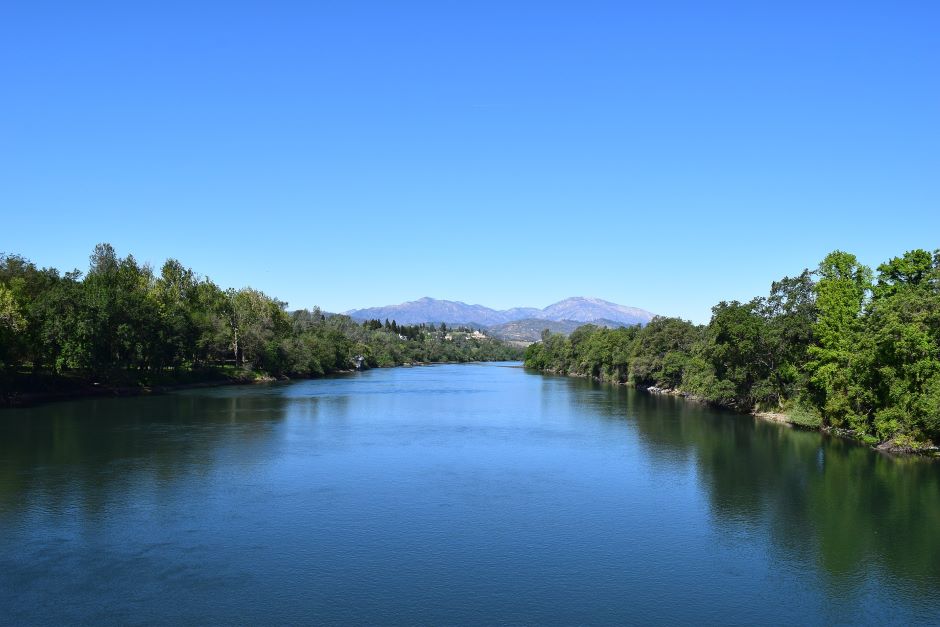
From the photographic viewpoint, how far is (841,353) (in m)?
44.5

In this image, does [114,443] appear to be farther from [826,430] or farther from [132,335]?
[826,430]

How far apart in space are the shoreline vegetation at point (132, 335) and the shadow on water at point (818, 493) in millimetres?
51377

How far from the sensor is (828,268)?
52.3 m

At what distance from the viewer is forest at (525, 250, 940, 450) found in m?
38.2

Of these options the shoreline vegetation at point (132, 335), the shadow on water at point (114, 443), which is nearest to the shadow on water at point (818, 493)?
the shadow on water at point (114, 443)

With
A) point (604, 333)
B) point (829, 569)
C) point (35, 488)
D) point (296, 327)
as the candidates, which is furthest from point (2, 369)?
point (604, 333)

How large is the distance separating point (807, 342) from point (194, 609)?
50.8 m

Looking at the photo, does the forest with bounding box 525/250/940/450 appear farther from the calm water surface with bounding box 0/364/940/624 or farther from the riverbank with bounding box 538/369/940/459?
the calm water surface with bounding box 0/364/940/624

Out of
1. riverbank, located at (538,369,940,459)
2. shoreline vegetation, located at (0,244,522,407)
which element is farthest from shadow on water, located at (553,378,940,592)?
shoreline vegetation, located at (0,244,522,407)

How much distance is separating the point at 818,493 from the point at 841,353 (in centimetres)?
1679

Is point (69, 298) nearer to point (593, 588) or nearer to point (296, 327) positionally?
point (593, 588)

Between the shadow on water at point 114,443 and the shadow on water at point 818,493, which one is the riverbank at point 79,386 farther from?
the shadow on water at point 818,493

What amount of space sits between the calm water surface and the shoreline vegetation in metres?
14.1

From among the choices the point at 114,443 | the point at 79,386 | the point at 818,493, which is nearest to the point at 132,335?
the point at 79,386
